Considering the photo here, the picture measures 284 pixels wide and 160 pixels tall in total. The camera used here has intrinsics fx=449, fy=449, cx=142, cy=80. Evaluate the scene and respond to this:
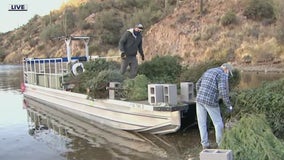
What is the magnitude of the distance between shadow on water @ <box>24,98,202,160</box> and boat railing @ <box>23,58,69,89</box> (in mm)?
3215

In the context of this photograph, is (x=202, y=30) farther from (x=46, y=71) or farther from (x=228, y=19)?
(x=46, y=71)

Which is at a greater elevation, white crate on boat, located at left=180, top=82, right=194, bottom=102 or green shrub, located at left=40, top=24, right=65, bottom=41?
green shrub, located at left=40, top=24, right=65, bottom=41

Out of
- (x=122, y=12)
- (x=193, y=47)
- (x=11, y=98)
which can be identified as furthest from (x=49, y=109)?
(x=122, y=12)

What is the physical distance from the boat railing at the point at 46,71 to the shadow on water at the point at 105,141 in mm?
3215

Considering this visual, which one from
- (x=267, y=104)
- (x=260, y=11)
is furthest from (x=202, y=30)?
(x=267, y=104)

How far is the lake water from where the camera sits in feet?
31.3

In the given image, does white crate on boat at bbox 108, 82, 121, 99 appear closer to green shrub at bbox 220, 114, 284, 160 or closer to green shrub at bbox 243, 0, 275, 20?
green shrub at bbox 220, 114, 284, 160

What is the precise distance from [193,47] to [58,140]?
87.2 ft

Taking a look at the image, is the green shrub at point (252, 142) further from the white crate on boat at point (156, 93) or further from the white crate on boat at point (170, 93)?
the white crate on boat at point (156, 93)

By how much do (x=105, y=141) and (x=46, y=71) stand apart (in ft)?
30.3

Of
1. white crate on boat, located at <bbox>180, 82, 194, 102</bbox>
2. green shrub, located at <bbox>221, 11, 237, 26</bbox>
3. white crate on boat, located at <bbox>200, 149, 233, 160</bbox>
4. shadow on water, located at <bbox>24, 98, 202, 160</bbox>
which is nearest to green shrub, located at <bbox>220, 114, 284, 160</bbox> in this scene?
white crate on boat, located at <bbox>200, 149, 233, 160</bbox>

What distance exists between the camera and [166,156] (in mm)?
9227

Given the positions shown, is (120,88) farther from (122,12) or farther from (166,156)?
(122,12)

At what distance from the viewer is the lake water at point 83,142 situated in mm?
9555
